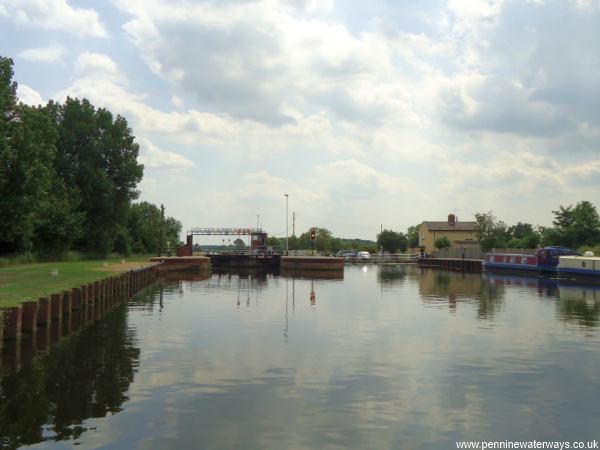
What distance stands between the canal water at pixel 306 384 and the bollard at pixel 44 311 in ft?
6.04

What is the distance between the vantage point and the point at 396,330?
26141 millimetres

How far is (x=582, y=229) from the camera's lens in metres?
87.2

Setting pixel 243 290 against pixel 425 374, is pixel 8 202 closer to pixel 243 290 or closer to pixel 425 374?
pixel 243 290

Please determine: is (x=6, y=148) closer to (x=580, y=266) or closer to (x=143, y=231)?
(x=580, y=266)

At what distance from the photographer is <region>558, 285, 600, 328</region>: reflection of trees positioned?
3030 cm

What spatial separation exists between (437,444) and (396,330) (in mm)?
14747

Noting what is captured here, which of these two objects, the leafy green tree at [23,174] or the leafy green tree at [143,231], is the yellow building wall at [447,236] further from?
the leafy green tree at [23,174]

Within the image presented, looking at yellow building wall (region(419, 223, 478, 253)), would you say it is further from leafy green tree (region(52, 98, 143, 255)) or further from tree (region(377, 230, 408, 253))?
leafy green tree (region(52, 98, 143, 255))

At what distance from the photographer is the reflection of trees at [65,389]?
481 inches

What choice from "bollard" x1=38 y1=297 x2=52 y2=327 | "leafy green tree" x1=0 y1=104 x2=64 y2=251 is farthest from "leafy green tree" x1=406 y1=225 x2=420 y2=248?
"bollard" x1=38 y1=297 x2=52 y2=327

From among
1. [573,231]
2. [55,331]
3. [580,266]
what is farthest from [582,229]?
[55,331]

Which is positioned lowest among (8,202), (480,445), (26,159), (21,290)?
(480,445)

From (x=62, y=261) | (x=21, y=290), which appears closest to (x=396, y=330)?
(x=21, y=290)

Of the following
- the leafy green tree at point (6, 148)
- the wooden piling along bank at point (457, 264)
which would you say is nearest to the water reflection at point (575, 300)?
the wooden piling along bank at point (457, 264)
